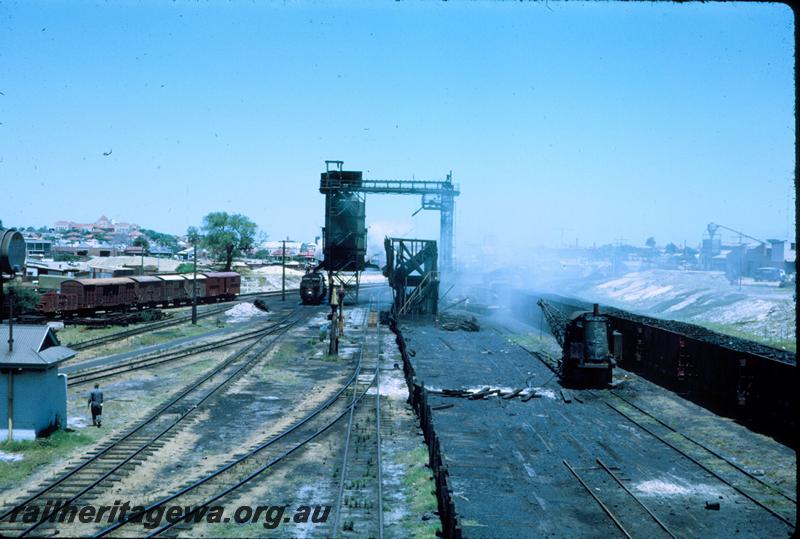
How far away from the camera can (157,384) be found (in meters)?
24.4

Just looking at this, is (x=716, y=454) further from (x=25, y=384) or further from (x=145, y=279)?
(x=145, y=279)

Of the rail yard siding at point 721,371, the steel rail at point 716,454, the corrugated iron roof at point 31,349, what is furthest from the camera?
the rail yard siding at point 721,371

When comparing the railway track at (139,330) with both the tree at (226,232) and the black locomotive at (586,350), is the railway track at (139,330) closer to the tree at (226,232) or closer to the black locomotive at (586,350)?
the black locomotive at (586,350)

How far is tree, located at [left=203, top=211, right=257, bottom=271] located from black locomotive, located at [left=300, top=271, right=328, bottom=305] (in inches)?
1620

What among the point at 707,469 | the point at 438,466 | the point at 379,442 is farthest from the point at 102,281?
the point at 707,469

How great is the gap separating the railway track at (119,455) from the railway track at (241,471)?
1562 mm

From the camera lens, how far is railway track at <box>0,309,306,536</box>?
11418 mm

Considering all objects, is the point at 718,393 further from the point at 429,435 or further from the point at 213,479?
the point at 213,479

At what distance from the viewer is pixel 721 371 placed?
2128cm

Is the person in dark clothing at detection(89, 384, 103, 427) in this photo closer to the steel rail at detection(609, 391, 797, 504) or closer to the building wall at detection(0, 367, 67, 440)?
the building wall at detection(0, 367, 67, 440)

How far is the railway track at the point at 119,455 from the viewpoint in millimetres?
11418

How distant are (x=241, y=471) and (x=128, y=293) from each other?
35895 millimetres

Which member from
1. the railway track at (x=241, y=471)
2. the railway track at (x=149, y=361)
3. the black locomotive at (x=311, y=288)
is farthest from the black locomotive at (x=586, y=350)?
the black locomotive at (x=311, y=288)

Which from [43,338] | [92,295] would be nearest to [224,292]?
[92,295]
